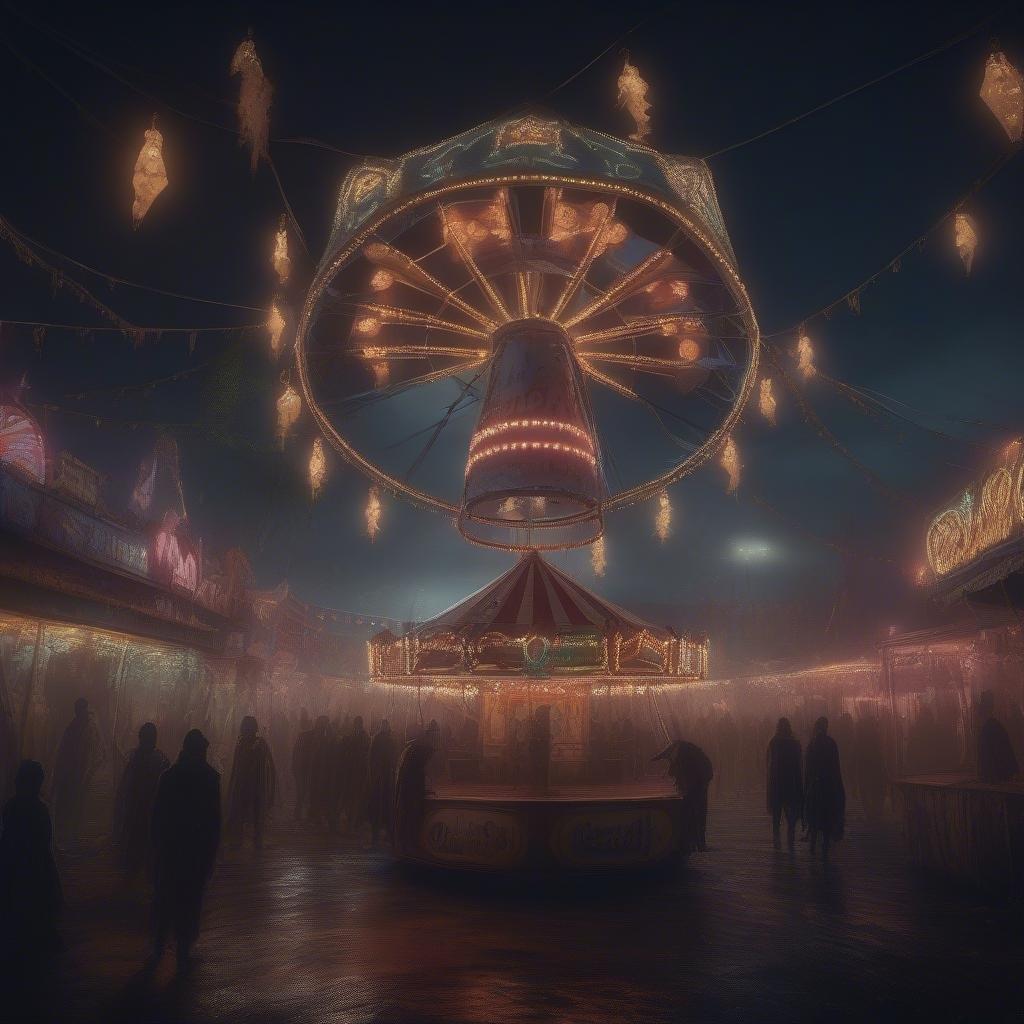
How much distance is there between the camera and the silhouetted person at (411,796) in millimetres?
9305

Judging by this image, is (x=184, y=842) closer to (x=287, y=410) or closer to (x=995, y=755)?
(x=287, y=410)

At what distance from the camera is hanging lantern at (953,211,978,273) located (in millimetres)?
8047

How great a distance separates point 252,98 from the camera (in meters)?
7.20

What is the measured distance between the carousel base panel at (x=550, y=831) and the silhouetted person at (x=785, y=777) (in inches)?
96.3

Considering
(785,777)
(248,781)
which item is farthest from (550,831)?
(248,781)

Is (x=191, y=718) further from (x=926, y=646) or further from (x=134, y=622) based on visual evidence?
(x=926, y=646)

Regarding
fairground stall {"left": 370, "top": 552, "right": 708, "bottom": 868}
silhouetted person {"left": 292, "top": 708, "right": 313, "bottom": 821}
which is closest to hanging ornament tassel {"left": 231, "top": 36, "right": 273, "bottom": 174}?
fairground stall {"left": 370, "top": 552, "right": 708, "bottom": 868}

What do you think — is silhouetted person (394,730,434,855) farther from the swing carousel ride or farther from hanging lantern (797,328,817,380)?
hanging lantern (797,328,817,380)

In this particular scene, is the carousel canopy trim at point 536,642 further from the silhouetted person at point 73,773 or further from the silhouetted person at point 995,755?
the silhouetted person at point 73,773

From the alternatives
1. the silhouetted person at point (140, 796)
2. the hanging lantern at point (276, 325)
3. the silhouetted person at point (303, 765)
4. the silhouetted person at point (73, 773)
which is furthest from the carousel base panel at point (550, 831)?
the hanging lantern at point (276, 325)

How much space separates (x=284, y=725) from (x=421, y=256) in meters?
16.3

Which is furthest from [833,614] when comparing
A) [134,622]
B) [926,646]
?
[134,622]

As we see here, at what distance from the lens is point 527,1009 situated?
4.46 meters

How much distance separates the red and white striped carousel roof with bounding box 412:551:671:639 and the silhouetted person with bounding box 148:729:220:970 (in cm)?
579
